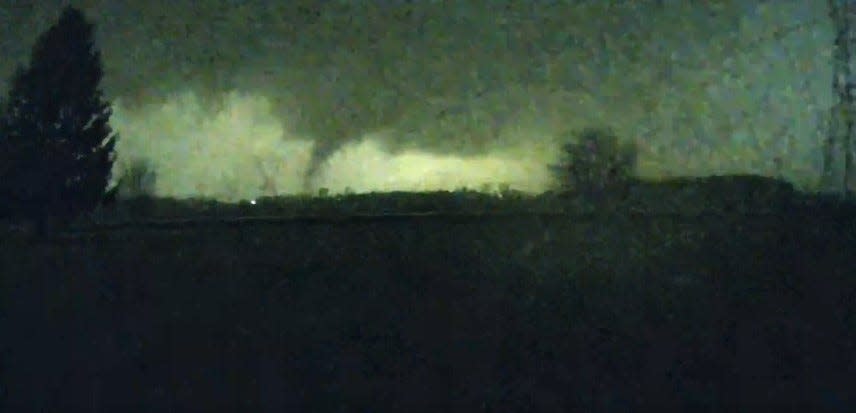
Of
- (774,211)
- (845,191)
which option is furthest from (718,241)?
(845,191)

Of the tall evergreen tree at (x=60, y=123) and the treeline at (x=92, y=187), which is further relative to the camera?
the tall evergreen tree at (x=60, y=123)

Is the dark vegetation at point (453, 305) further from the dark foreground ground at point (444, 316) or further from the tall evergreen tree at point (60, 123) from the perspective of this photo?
the tall evergreen tree at point (60, 123)

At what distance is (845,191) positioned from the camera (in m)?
14.8

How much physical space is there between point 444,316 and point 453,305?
0.34 m

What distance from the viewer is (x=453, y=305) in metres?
12.1

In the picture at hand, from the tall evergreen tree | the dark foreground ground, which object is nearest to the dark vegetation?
the dark foreground ground

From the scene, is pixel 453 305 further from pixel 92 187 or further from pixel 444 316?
pixel 92 187

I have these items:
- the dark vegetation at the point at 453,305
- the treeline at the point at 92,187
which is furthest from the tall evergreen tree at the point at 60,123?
the dark vegetation at the point at 453,305

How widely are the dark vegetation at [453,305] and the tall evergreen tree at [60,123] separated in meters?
16.4

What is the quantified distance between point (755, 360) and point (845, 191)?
16.9 feet

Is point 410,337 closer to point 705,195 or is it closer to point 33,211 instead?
point 705,195

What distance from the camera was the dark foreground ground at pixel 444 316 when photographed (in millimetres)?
9578

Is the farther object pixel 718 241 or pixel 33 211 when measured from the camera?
pixel 33 211

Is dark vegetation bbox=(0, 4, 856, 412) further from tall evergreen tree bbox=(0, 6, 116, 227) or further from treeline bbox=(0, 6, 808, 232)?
tall evergreen tree bbox=(0, 6, 116, 227)
